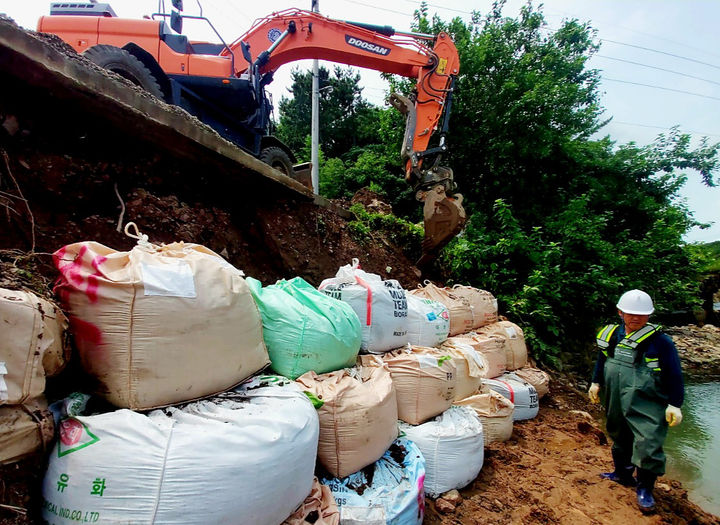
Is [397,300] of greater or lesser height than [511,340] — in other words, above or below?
above

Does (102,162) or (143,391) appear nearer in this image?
(143,391)

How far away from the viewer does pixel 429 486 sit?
71.1 inches

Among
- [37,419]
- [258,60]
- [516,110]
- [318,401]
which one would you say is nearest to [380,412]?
[318,401]

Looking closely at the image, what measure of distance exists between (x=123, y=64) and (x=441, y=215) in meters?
2.99

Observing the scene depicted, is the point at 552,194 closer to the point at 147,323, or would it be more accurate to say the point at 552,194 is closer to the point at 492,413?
the point at 492,413

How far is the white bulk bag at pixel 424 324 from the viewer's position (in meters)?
2.49

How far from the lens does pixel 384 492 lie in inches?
55.9

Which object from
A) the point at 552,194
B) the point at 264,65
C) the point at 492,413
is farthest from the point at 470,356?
the point at 552,194

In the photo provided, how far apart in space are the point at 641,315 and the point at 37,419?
107 inches

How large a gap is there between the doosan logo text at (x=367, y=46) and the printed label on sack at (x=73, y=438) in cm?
430

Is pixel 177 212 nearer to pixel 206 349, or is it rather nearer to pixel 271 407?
pixel 206 349

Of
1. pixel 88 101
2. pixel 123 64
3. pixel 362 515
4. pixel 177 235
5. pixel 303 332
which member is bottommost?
pixel 362 515

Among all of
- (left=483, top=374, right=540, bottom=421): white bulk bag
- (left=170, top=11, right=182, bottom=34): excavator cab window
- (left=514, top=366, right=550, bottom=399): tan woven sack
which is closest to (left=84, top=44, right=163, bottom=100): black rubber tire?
(left=170, top=11, right=182, bottom=34): excavator cab window

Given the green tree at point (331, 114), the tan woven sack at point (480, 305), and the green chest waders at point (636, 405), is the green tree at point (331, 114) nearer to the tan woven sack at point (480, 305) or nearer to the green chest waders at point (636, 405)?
the tan woven sack at point (480, 305)
